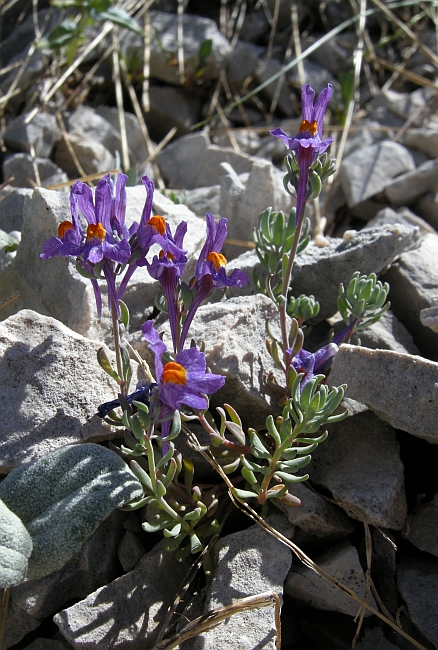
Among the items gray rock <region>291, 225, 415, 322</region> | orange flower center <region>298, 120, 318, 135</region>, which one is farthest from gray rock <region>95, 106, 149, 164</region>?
orange flower center <region>298, 120, 318, 135</region>

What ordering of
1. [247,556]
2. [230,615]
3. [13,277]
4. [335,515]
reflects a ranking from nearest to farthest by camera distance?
[230,615]
[247,556]
[335,515]
[13,277]

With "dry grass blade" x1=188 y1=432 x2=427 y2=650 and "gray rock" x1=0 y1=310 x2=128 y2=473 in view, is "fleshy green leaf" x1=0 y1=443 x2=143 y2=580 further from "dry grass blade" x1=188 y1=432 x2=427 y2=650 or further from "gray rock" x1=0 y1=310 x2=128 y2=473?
"dry grass blade" x1=188 y1=432 x2=427 y2=650

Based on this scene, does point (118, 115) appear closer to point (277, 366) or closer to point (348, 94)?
point (348, 94)

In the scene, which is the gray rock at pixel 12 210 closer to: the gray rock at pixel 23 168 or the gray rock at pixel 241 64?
the gray rock at pixel 23 168

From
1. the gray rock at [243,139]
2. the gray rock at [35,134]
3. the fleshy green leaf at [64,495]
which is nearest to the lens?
the fleshy green leaf at [64,495]

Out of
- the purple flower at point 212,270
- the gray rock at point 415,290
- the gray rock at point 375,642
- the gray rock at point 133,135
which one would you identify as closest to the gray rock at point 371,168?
the gray rock at point 415,290

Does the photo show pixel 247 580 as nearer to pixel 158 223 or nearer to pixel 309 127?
pixel 158 223

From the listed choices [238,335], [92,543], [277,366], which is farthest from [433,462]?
[92,543]
